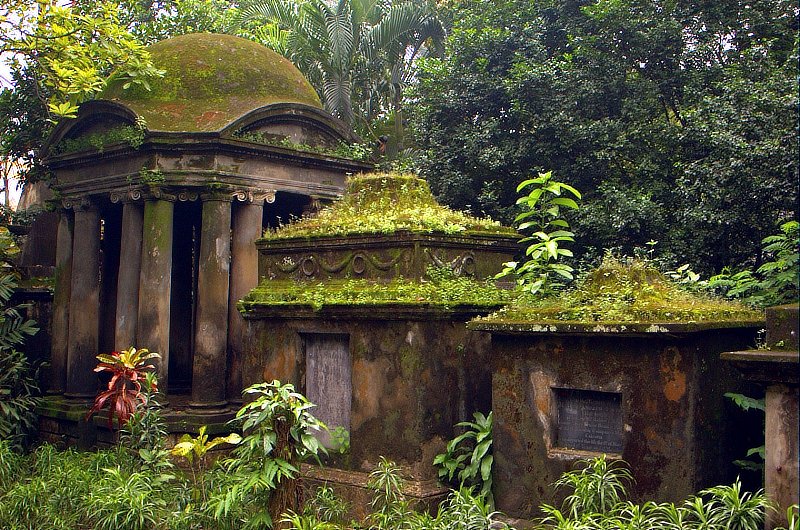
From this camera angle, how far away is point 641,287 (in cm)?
806

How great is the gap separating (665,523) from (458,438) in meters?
2.59

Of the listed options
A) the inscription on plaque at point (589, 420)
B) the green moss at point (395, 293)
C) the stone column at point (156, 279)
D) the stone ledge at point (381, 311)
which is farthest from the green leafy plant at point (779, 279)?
the stone column at point (156, 279)

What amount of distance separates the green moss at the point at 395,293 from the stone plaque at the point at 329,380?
1.66 feet

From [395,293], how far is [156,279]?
538 cm

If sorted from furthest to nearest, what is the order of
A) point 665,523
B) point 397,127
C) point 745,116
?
point 397,127 → point 745,116 → point 665,523

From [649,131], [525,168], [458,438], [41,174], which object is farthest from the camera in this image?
[41,174]

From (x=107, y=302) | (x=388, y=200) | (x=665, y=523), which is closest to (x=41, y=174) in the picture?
(x=107, y=302)

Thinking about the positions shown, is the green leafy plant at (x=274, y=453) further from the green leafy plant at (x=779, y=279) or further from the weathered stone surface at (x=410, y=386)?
the green leafy plant at (x=779, y=279)

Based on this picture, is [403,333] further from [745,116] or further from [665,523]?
[745,116]

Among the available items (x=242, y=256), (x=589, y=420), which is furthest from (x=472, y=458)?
(x=242, y=256)

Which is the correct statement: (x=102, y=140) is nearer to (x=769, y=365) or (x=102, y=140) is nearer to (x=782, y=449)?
(x=769, y=365)

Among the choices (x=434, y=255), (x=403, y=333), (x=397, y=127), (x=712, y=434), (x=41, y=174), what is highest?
(x=397, y=127)

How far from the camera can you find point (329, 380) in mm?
9922

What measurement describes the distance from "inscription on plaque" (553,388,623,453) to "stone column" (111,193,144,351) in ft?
26.3
